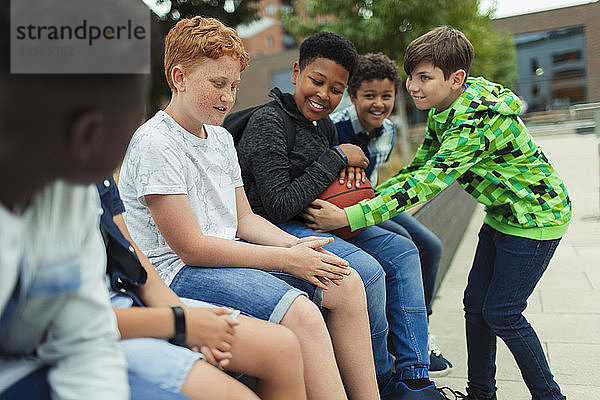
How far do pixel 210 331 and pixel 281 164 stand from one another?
1.18 metres

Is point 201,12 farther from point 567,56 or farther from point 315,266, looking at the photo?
point 567,56

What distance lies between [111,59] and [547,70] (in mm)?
→ 39183

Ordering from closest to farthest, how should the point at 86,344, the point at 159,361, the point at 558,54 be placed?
1. the point at 86,344
2. the point at 159,361
3. the point at 558,54

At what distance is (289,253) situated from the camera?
6.35 feet

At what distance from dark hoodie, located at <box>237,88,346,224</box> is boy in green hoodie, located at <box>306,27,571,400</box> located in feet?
0.41

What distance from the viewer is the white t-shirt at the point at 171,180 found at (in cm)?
179

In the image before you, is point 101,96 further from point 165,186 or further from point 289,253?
point 289,253

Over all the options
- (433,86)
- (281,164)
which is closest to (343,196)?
(281,164)

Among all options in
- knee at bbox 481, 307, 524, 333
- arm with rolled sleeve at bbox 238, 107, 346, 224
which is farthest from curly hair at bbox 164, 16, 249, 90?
knee at bbox 481, 307, 524, 333

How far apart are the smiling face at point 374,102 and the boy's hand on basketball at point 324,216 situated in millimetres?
843

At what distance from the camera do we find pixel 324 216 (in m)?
2.46

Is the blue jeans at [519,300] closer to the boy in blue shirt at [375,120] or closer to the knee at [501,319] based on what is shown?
the knee at [501,319]

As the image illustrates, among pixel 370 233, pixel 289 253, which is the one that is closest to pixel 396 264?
pixel 370 233

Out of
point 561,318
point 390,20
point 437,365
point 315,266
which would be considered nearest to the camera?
point 315,266
